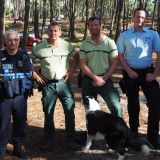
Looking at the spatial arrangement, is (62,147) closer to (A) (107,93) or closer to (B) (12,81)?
(A) (107,93)

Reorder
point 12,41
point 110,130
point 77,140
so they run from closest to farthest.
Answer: point 12,41 < point 110,130 < point 77,140

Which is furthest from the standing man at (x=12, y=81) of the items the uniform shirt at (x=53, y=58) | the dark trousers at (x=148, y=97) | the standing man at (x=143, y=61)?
the dark trousers at (x=148, y=97)

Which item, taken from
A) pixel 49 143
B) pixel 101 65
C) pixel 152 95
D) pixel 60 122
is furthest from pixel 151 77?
pixel 60 122

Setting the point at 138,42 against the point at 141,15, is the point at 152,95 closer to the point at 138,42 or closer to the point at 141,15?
the point at 138,42

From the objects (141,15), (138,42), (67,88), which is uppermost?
A: (141,15)

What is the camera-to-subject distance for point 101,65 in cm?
658

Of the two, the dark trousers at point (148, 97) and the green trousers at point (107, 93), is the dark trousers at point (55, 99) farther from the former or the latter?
the dark trousers at point (148, 97)

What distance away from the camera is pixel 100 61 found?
656 cm

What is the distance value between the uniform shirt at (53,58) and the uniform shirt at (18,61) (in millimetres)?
552

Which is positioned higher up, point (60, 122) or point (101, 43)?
point (101, 43)

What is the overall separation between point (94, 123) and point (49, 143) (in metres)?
1.17

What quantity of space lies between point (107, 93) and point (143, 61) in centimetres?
Answer: 85

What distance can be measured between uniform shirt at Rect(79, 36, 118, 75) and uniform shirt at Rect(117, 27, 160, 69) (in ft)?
0.63

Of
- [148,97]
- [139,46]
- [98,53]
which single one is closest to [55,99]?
[98,53]
